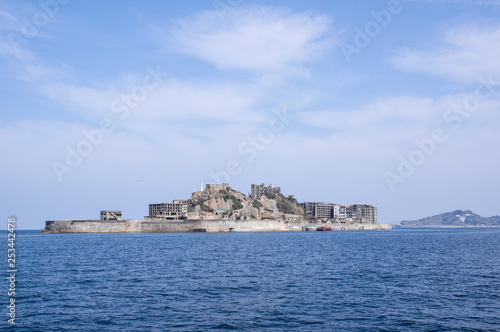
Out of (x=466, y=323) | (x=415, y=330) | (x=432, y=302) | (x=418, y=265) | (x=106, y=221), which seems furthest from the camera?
(x=106, y=221)

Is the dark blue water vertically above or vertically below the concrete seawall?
above

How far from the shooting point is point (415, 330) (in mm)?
24828

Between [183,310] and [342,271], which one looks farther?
[342,271]

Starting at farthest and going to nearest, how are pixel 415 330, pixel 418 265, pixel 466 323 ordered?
1. pixel 418 265
2. pixel 466 323
3. pixel 415 330

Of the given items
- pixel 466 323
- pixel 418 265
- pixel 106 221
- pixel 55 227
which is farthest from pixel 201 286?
pixel 55 227

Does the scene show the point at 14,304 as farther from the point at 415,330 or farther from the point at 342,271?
the point at 342,271

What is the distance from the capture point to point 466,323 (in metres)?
26.4

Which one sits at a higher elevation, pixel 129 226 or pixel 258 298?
pixel 258 298

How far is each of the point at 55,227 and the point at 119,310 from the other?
182 m

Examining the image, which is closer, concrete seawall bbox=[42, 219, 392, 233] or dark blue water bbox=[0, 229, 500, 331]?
dark blue water bbox=[0, 229, 500, 331]

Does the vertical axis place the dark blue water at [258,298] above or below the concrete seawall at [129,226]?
above

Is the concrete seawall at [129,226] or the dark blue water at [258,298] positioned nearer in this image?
the dark blue water at [258,298]

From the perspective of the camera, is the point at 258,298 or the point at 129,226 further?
the point at 129,226

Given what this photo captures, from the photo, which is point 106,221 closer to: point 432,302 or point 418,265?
point 418,265
